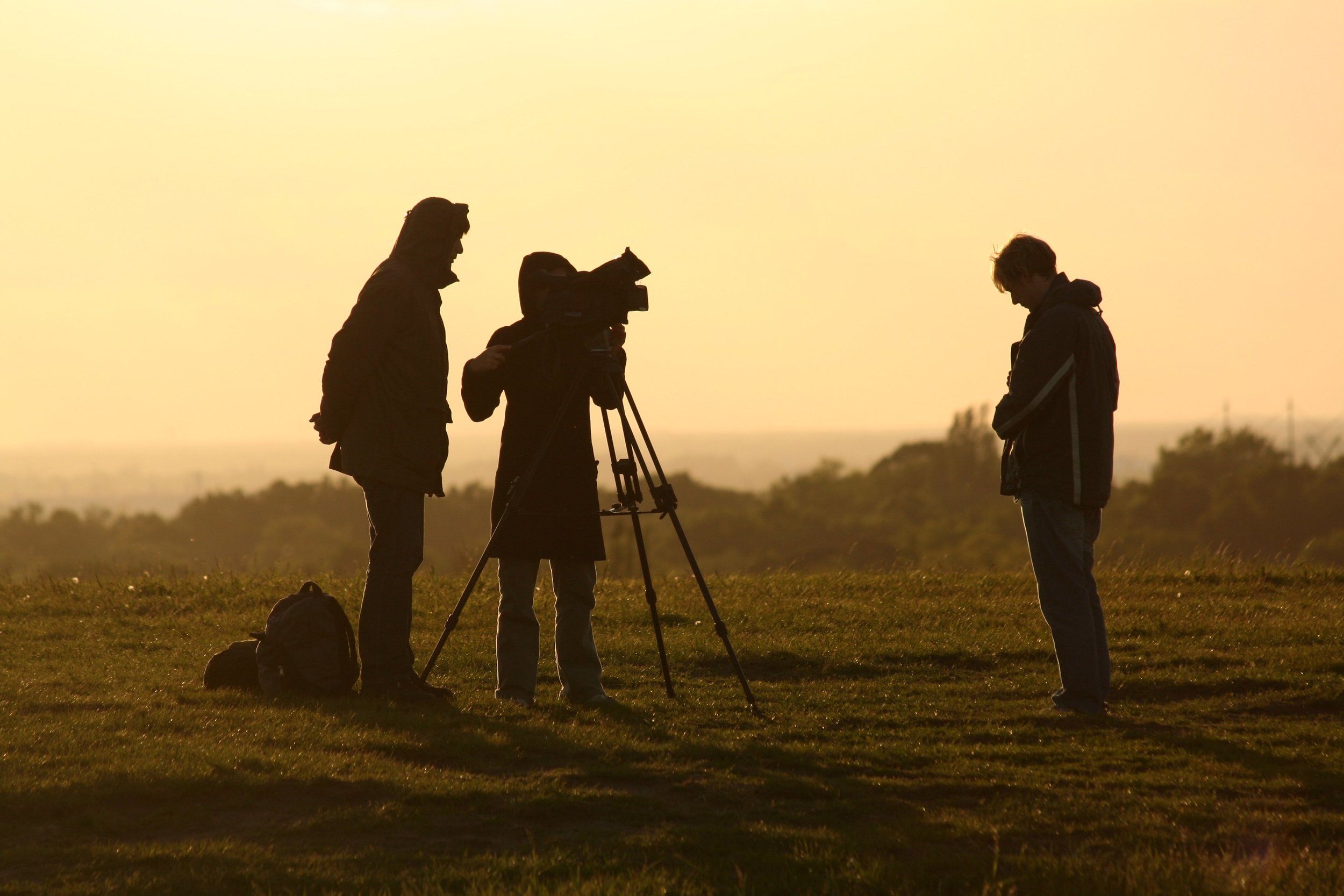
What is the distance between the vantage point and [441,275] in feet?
24.4

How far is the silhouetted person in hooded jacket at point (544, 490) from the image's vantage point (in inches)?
281

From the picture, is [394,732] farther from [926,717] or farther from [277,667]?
[926,717]

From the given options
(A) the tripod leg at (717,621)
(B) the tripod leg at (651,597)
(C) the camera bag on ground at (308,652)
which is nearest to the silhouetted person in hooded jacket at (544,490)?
(B) the tripod leg at (651,597)

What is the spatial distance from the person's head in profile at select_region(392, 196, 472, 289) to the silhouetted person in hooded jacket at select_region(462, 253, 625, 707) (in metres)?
0.45

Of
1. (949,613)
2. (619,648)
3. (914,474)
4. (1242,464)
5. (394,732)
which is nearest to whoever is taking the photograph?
(394,732)

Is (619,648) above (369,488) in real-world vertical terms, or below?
below

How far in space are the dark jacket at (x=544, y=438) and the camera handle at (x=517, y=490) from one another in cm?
4

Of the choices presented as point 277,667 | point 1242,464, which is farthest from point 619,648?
point 1242,464

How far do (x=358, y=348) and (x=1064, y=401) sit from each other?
11.7 feet

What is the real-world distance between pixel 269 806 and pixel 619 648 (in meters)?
4.17

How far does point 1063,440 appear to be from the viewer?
662cm

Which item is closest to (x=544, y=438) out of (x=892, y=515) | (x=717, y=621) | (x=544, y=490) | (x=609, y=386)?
(x=544, y=490)

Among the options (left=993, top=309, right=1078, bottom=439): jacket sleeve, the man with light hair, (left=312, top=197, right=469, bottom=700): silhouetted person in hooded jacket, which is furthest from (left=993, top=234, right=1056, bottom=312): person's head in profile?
(left=312, top=197, right=469, bottom=700): silhouetted person in hooded jacket

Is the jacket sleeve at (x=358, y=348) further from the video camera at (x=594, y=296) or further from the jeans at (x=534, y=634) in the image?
the jeans at (x=534, y=634)
